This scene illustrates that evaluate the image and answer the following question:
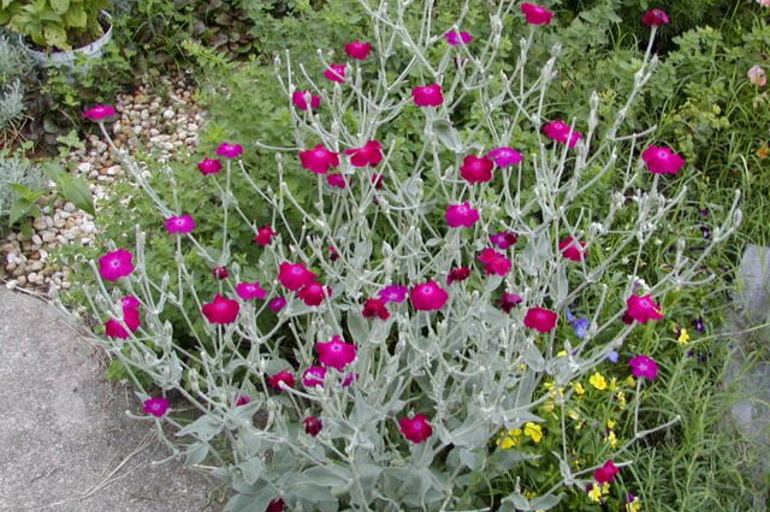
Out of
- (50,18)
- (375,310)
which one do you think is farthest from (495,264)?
(50,18)

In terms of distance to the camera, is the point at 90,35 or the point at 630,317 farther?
the point at 90,35

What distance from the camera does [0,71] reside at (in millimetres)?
4109

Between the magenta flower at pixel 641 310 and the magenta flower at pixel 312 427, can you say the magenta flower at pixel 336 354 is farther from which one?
the magenta flower at pixel 641 310

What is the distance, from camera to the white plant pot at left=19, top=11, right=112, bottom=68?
420 centimetres

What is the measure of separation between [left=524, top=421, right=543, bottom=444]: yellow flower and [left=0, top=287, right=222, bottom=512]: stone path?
932 millimetres

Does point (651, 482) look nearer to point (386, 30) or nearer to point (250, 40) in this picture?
point (386, 30)

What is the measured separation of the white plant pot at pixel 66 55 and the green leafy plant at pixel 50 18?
3cm

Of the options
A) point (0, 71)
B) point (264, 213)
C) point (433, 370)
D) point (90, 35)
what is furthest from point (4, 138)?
point (433, 370)

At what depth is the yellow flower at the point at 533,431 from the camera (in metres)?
2.75

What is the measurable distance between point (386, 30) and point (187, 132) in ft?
3.65

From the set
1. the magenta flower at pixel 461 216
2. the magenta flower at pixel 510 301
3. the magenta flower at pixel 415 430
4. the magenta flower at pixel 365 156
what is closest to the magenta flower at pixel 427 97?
the magenta flower at pixel 365 156

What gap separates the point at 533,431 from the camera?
2.76 m

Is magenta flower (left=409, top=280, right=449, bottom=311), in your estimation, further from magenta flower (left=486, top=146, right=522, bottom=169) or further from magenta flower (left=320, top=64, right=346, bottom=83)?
magenta flower (left=320, top=64, right=346, bottom=83)

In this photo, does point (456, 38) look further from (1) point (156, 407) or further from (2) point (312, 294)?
(1) point (156, 407)
